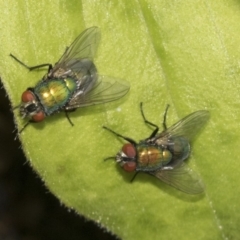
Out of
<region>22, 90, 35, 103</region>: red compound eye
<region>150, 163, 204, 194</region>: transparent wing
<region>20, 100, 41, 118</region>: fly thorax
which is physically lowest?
<region>150, 163, 204, 194</region>: transparent wing

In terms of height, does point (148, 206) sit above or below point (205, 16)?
below

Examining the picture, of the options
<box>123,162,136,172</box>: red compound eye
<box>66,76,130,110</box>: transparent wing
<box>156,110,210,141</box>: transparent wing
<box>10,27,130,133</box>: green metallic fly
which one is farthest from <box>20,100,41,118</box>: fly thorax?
<box>156,110,210,141</box>: transparent wing

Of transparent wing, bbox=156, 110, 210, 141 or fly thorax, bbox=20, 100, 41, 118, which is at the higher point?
fly thorax, bbox=20, 100, 41, 118

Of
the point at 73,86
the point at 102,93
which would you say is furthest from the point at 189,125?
the point at 73,86

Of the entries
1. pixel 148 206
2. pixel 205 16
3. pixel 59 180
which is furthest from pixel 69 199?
pixel 205 16

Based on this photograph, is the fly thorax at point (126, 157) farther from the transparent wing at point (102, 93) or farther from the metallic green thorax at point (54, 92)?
the metallic green thorax at point (54, 92)

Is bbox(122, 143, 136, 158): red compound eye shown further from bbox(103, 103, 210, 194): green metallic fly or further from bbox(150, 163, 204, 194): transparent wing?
bbox(150, 163, 204, 194): transparent wing

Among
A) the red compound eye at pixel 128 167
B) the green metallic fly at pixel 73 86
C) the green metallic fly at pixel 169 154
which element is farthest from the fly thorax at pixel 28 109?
the red compound eye at pixel 128 167

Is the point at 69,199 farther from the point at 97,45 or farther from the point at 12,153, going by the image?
the point at 12,153

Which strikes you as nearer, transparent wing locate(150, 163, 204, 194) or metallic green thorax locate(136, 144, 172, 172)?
transparent wing locate(150, 163, 204, 194)
